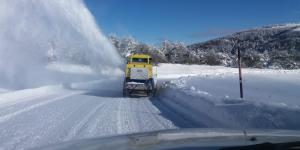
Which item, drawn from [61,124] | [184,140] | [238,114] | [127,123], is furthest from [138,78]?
[184,140]

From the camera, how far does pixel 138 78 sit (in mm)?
24703

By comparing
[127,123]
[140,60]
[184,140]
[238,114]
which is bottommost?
[127,123]

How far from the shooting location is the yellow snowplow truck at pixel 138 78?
24.2 meters

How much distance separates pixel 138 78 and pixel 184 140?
20.7 meters

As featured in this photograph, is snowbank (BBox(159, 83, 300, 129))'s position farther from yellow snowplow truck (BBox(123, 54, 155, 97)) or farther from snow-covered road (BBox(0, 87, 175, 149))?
yellow snowplow truck (BBox(123, 54, 155, 97))

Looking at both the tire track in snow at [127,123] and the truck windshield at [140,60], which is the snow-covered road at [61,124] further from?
the truck windshield at [140,60]

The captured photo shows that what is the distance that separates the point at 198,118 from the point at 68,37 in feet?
93.8

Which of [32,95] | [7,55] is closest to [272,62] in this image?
[7,55]

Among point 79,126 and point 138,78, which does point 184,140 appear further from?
point 138,78

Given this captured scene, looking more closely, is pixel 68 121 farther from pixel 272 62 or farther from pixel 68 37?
pixel 272 62

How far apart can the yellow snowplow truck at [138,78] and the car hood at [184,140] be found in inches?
768

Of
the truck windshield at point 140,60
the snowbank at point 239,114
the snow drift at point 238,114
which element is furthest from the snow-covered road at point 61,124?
the truck windshield at point 140,60

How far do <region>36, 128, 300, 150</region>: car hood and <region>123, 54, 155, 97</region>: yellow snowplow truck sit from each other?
1949 cm

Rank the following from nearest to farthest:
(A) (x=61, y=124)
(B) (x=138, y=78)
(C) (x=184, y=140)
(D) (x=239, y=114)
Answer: (C) (x=184, y=140), (D) (x=239, y=114), (A) (x=61, y=124), (B) (x=138, y=78)
